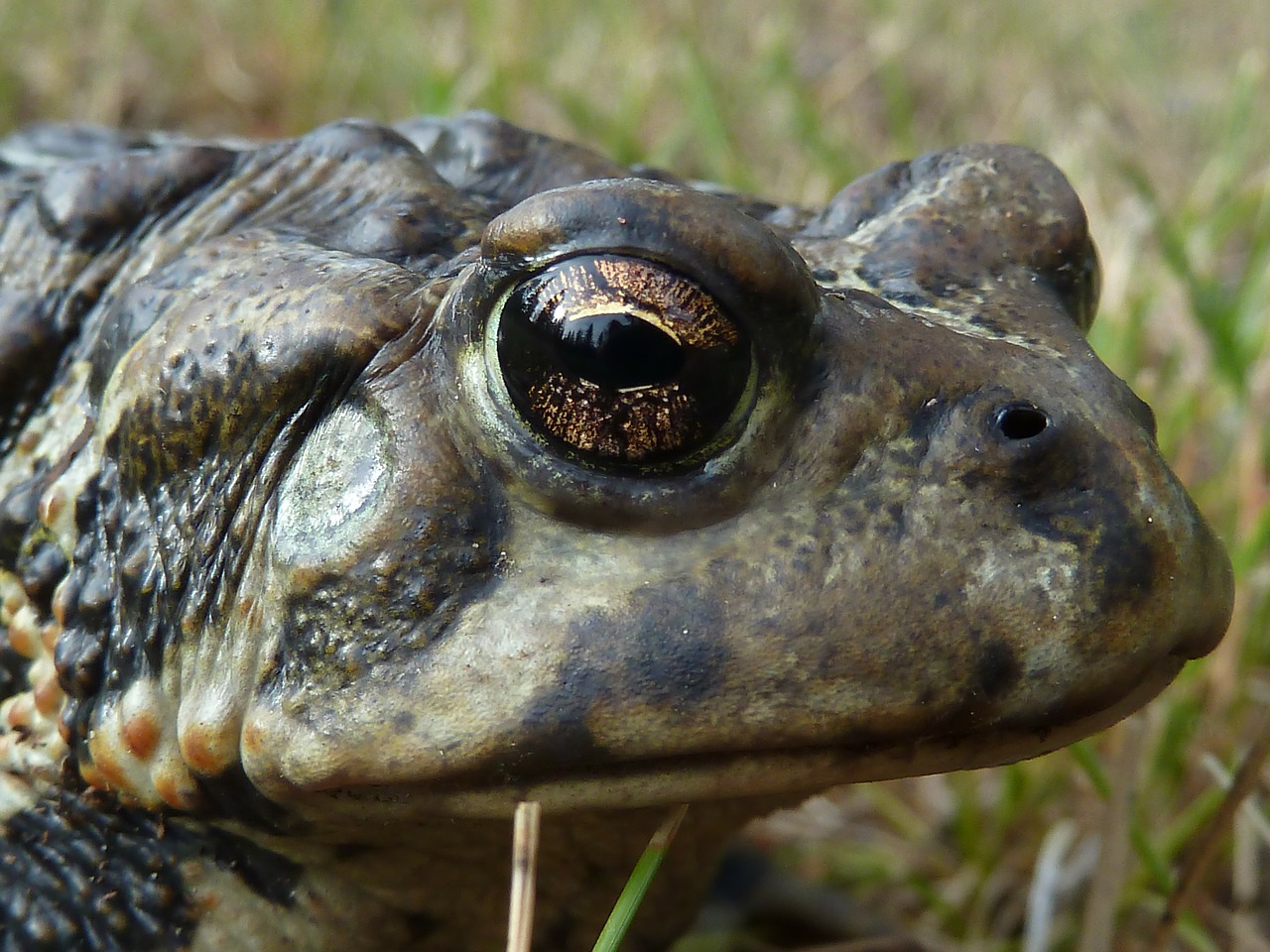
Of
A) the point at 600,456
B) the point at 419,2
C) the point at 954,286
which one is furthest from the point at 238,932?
the point at 419,2

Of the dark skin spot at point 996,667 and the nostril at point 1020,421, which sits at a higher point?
the nostril at point 1020,421

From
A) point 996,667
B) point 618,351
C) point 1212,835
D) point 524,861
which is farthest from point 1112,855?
point 618,351

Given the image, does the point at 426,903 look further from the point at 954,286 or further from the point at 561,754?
the point at 954,286

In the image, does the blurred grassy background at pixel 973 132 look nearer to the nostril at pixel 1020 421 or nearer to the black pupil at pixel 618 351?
→ the nostril at pixel 1020 421

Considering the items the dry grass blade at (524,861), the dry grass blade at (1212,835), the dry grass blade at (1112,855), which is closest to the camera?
the dry grass blade at (524,861)

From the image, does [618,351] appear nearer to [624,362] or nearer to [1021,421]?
[624,362]

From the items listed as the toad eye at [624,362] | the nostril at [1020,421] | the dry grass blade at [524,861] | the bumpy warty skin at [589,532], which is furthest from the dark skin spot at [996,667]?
the dry grass blade at [524,861]

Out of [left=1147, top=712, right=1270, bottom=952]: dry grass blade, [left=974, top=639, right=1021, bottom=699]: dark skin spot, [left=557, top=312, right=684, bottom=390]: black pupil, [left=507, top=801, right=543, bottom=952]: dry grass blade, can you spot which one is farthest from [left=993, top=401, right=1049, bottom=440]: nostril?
[left=1147, top=712, right=1270, bottom=952]: dry grass blade
